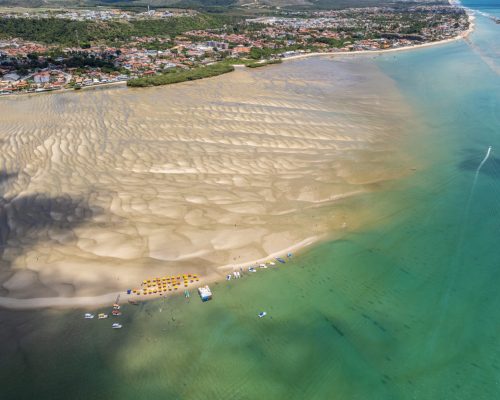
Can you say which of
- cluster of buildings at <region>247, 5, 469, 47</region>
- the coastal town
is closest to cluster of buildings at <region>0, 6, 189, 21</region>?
the coastal town

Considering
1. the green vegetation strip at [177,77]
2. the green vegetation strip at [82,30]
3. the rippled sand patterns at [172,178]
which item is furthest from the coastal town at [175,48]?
the rippled sand patterns at [172,178]

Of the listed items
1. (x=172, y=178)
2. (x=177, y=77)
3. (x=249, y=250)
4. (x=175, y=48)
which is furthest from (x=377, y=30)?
(x=249, y=250)

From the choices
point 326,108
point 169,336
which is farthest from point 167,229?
point 326,108

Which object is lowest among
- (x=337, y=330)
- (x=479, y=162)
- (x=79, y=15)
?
(x=337, y=330)

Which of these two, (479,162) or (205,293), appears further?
(479,162)

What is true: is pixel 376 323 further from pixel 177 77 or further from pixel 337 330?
→ pixel 177 77

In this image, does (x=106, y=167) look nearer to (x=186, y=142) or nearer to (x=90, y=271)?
(x=186, y=142)
